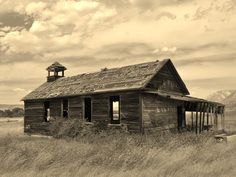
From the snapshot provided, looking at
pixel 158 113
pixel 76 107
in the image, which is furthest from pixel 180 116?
pixel 76 107

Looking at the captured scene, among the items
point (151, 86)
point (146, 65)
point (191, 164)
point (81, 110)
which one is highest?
point (146, 65)

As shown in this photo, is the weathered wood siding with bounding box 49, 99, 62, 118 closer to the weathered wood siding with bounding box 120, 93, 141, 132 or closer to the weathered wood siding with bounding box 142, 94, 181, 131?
the weathered wood siding with bounding box 120, 93, 141, 132

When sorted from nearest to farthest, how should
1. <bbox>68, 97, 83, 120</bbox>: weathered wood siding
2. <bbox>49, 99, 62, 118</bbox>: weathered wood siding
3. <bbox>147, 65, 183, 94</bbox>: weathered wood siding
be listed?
1. <bbox>147, 65, 183, 94</bbox>: weathered wood siding
2. <bbox>68, 97, 83, 120</bbox>: weathered wood siding
3. <bbox>49, 99, 62, 118</bbox>: weathered wood siding

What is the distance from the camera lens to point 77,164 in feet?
28.8

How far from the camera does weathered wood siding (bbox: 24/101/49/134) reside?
77.2 feet

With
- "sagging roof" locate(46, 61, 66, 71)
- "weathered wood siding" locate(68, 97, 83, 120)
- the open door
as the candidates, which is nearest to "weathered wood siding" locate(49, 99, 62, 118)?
"weathered wood siding" locate(68, 97, 83, 120)

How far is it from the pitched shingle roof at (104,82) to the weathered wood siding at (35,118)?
602 mm

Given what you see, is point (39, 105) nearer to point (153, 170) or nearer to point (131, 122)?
point (131, 122)

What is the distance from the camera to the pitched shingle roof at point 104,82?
17833 mm

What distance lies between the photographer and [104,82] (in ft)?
65.8

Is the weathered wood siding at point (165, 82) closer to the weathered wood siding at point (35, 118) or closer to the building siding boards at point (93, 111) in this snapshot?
the building siding boards at point (93, 111)

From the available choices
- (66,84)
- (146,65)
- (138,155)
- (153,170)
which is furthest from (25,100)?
(153,170)

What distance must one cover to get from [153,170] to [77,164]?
7.23 feet

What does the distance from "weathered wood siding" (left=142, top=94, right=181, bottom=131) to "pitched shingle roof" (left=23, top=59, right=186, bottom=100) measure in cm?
130
